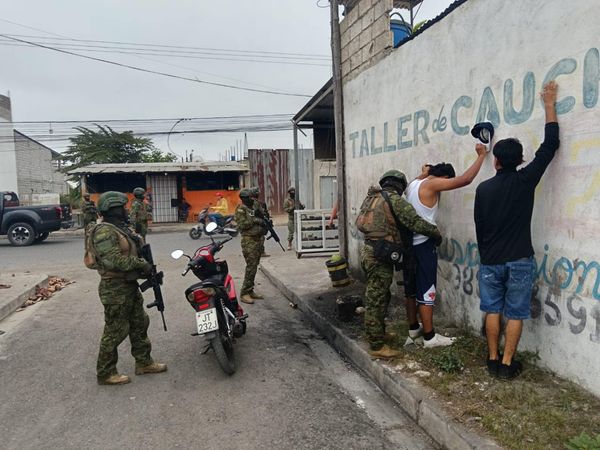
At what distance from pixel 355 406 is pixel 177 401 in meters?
1.42

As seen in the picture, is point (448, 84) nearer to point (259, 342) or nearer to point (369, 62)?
point (369, 62)

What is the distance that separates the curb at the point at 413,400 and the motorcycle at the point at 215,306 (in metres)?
1.11

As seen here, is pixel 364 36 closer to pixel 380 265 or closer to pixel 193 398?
pixel 380 265

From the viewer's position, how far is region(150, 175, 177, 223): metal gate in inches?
842

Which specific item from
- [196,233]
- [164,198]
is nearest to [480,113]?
[196,233]

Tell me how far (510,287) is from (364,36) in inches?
172

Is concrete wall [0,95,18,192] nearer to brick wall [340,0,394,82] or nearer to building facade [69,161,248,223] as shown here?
building facade [69,161,248,223]

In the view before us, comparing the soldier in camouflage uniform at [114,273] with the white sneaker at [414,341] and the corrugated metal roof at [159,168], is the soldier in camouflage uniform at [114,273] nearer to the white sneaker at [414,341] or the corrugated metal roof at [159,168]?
the white sneaker at [414,341]

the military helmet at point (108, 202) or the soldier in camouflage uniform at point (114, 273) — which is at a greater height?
the military helmet at point (108, 202)

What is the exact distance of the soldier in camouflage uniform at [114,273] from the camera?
3729mm

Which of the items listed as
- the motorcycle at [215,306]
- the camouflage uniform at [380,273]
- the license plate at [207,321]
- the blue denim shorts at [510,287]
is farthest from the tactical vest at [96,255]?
the blue denim shorts at [510,287]

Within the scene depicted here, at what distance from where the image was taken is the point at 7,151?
32.8 m

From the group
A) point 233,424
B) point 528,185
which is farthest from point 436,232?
point 233,424

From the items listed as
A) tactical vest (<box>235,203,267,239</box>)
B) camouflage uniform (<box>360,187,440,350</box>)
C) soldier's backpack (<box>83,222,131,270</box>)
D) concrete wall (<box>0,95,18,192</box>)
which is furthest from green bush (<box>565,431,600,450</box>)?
concrete wall (<box>0,95,18,192</box>)
